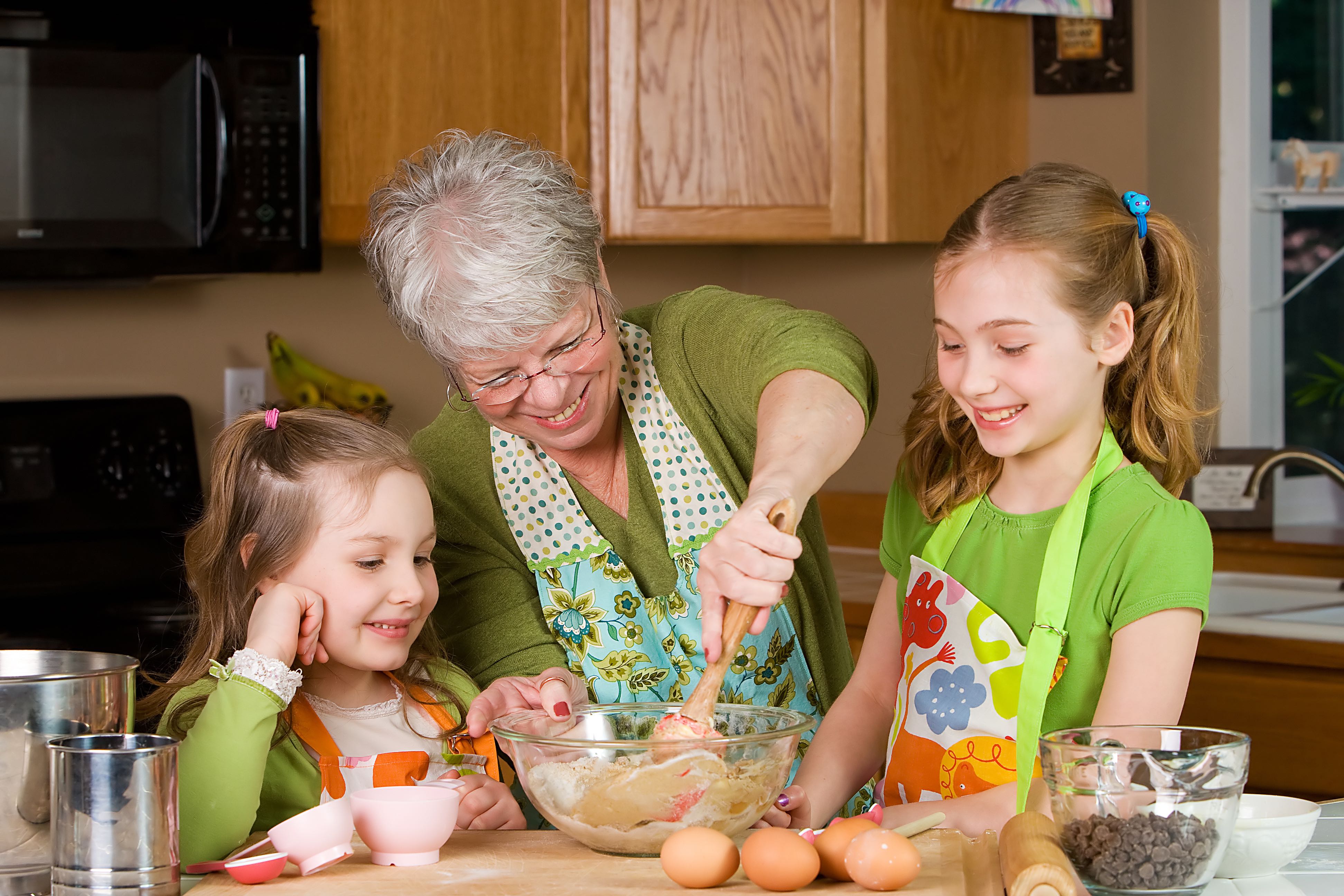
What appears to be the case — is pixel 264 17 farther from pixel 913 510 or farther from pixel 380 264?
pixel 913 510

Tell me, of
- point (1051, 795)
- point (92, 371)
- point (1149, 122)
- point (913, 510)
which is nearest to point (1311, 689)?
point (913, 510)

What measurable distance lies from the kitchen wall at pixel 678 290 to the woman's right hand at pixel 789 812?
168cm

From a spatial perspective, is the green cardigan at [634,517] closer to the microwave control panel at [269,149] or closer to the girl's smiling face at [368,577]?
the girl's smiling face at [368,577]

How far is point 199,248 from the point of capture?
2299mm

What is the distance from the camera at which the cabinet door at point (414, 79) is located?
2.44 metres

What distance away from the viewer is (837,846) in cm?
93

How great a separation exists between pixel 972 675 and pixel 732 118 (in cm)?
165

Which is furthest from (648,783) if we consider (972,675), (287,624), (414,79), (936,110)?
(936,110)

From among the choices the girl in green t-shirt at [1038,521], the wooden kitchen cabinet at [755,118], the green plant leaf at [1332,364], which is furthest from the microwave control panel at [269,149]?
the green plant leaf at [1332,364]

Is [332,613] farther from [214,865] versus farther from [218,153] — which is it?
[218,153]

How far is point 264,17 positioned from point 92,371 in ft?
2.19

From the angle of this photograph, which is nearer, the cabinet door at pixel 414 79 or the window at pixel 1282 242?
the cabinet door at pixel 414 79

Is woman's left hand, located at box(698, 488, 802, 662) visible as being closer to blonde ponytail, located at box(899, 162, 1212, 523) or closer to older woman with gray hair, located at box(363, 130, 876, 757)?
older woman with gray hair, located at box(363, 130, 876, 757)

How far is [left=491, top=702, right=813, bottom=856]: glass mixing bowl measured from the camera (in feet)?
3.22
